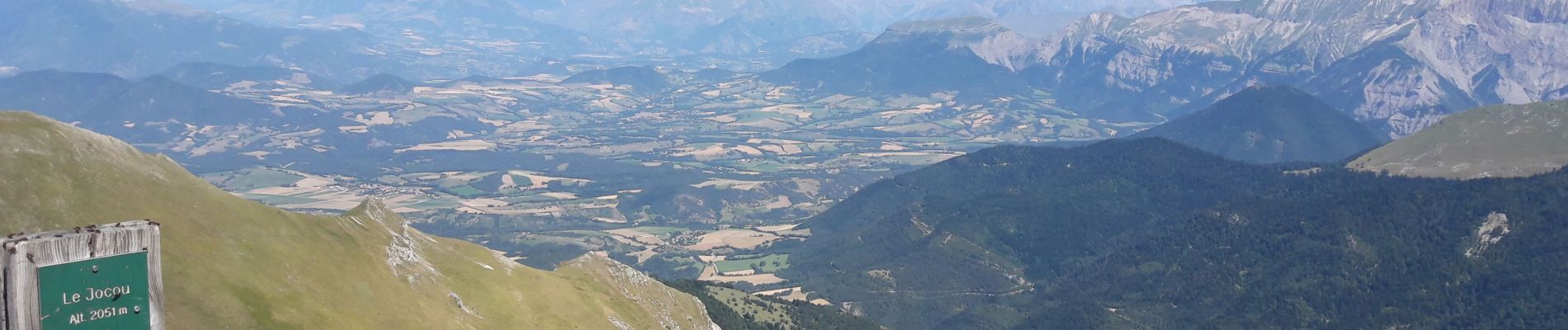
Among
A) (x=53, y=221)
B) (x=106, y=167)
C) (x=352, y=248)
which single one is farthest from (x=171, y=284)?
(x=352, y=248)

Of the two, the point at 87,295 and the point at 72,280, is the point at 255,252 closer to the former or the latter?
the point at 72,280

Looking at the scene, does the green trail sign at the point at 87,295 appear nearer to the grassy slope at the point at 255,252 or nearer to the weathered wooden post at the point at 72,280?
the weathered wooden post at the point at 72,280

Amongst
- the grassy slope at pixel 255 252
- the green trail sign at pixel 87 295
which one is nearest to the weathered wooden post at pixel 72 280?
the green trail sign at pixel 87 295

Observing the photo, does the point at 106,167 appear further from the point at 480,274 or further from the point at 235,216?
the point at 480,274

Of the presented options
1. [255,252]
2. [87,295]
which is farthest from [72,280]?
[255,252]

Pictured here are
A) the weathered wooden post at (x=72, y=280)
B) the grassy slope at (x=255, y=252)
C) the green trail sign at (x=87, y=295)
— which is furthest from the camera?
the grassy slope at (x=255, y=252)

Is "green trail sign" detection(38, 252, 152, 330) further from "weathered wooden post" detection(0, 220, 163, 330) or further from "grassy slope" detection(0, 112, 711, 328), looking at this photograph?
"grassy slope" detection(0, 112, 711, 328)
